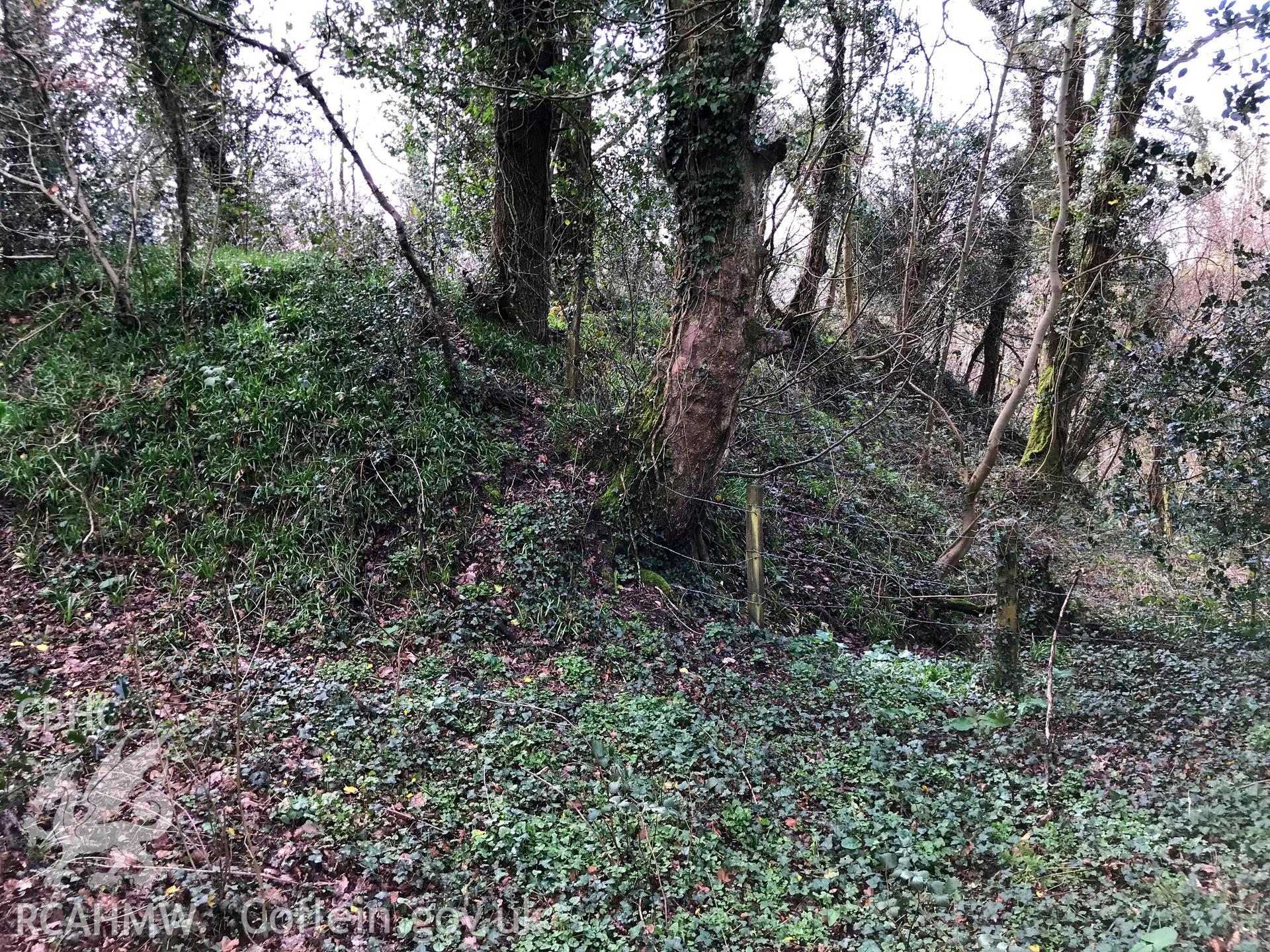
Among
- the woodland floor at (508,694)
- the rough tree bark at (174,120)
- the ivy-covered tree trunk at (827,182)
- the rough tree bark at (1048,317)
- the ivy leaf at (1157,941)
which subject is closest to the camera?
the ivy leaf at (1157,941)

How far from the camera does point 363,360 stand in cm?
677

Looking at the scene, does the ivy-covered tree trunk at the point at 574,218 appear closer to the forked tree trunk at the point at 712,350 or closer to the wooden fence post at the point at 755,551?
the forked tree trunk at the point at 712,350

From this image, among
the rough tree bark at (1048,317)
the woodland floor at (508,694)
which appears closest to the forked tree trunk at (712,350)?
the woodland floor at (508,694)

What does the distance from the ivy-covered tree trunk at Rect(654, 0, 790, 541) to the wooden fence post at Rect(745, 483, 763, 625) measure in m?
0.60

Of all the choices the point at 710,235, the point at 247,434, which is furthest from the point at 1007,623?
the point at 247,434

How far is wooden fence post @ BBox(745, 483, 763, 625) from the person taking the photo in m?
6.27

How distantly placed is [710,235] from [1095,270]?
5.44 m

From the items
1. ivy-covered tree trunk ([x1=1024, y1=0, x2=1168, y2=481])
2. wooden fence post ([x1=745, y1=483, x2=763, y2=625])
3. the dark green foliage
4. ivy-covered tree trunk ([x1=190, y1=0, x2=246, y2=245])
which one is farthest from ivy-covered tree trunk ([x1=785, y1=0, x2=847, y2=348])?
ivy-covered tree trunk ([x1=190, y1=0, x2=246, y2=245])

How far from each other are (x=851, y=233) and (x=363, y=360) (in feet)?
34.8

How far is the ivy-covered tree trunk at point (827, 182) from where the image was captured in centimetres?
1013

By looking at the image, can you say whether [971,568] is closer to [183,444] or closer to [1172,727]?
[1172,727]

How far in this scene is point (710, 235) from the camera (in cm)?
612

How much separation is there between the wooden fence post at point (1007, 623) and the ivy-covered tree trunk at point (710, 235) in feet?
8.62

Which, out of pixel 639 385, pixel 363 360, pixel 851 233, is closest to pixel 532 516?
pixel 639 385
